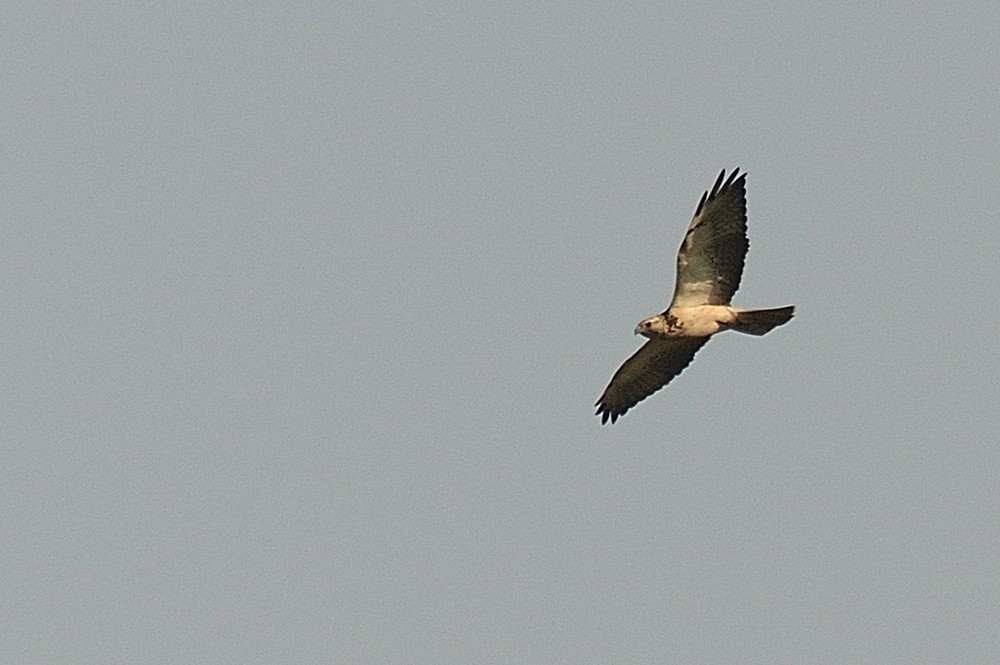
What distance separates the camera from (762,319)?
28281 mm

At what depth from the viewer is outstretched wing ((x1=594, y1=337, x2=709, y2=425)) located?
3078 cm

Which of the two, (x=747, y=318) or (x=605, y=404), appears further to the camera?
(x=605, y=404)

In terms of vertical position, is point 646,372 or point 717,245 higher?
point 717,245

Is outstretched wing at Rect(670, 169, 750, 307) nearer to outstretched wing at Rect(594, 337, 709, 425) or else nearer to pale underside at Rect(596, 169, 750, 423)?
pale underside at Rect(596, 169, 750, 423)

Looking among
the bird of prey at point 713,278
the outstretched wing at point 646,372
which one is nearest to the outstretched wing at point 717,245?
the bird of prey at point 713,278

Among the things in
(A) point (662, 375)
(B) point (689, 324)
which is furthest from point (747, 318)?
(A) point (662, 375)

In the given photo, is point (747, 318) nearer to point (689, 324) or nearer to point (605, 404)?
point (689, 324)

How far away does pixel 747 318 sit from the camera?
2850 cm

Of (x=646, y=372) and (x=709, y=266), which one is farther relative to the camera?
(x=646, y=372)

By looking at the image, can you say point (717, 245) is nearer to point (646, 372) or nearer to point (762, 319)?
point (762, 319)

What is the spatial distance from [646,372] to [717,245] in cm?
367

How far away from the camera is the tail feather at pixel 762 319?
A: 92.3 ft

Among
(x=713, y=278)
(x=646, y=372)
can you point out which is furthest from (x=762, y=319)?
(x=646, y=372)

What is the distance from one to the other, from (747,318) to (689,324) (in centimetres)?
110
